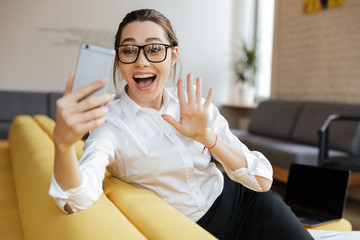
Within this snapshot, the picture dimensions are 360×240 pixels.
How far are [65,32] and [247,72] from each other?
268 centimetres

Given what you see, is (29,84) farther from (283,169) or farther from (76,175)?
(76,175)

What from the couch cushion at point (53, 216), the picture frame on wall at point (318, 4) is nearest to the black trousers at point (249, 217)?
the couch cushion at point (53, 216)

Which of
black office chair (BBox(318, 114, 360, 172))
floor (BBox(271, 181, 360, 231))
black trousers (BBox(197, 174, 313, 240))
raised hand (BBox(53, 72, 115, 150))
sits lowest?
floor (BBox(271, 181, 360, 231))

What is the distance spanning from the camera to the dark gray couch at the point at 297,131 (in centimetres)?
336

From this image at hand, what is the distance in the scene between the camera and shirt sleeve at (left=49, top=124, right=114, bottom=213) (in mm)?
787

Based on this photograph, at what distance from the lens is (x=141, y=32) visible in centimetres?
106

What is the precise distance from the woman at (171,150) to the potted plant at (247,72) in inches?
170

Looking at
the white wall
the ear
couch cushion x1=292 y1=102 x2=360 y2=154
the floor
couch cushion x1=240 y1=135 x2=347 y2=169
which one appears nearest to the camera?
the ear

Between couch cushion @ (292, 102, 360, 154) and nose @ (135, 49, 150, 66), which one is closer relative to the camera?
nose @ (135, 49, 150, 66)

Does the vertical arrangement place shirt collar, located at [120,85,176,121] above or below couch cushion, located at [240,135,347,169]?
above

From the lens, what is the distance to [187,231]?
67 centimetres

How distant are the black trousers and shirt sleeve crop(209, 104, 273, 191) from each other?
Answer: 68mm

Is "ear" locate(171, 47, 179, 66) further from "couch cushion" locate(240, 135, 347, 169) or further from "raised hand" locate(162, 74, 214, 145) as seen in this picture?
"couch cushion" locate(240, 135, 347, 169)

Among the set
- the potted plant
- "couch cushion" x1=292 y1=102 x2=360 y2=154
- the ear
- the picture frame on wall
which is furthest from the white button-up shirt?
the potted plant
